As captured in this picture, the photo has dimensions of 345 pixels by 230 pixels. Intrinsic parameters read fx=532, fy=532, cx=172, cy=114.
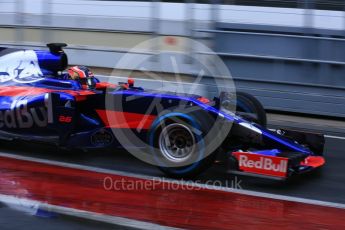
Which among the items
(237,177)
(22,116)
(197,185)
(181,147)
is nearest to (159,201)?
(197,185)

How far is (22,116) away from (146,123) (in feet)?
4.97

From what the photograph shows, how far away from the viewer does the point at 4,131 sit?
20.8 feet

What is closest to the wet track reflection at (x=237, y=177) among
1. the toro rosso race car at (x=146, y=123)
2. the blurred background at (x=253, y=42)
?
the toro rosso race car at (x=146, y=123)

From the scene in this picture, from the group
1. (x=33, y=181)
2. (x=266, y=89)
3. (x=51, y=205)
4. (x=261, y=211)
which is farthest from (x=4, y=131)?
(x=266, y=89)

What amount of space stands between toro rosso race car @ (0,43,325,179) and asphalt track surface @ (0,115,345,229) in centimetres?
20

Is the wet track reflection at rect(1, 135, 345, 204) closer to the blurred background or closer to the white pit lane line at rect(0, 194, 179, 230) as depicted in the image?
the white pit lane line at rect(0, 194, 179, 230)

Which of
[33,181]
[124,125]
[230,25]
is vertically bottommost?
[33,181]

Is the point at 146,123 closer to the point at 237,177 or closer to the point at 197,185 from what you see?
the point at 197,185

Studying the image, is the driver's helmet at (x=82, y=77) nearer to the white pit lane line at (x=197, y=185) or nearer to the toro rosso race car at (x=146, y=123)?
the toro rosso race car at (x=146, y=123)

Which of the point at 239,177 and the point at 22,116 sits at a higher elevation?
the point at 22,116

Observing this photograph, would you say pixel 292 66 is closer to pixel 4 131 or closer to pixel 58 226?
pixel 4 131

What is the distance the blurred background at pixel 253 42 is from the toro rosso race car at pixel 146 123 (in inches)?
126

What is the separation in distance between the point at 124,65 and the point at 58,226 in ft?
23.7

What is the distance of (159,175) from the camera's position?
568cm
